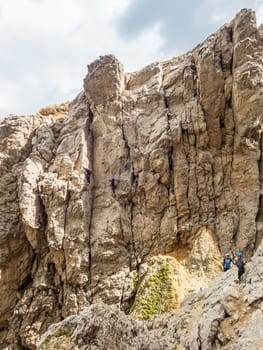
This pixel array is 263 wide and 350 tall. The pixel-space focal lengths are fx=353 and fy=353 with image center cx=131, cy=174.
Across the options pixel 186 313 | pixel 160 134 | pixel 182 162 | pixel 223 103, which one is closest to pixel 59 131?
pixel 160 134

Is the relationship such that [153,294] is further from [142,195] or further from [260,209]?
[260,209]

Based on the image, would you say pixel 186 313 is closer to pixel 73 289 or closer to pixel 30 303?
pixel 73 289

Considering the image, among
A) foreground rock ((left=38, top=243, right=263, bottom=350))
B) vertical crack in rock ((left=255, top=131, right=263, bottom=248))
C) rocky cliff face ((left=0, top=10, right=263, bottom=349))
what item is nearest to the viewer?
foreground rock ((left=38, top=243, right=263, bottom=350))

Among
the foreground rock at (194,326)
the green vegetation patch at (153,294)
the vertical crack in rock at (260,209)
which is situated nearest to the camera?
the foreground rock at (194,326)

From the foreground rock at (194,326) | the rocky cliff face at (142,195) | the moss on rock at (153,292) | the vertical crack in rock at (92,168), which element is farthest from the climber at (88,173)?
the foreground rock at (194,326)

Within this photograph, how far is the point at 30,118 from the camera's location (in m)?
40.8

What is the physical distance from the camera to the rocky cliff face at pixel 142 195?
94.3 feet

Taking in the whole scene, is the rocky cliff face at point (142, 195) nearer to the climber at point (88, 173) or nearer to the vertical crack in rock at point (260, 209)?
the vertical crack in rock at point (260, 209)

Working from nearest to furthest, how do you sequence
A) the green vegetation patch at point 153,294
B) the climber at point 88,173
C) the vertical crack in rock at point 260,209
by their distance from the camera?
the green vegetation patch at point 153,294, the vertical crack in rock at point 260,209, the climber at point 88,173

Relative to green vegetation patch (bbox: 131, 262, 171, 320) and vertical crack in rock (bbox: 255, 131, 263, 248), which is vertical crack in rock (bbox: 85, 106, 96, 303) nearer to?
green vegetation patch (bbox: 131, 262, 171, 320)

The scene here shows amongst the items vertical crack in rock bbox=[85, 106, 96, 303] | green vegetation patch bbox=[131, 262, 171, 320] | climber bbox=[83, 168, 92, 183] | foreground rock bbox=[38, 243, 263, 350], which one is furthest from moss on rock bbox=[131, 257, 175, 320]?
climber bbox=[83, 168, 92, 183]

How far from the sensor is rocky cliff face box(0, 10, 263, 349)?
2873 cm

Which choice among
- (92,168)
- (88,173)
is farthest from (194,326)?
(92,168)

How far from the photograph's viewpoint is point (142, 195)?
106 ft
